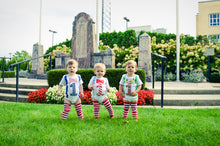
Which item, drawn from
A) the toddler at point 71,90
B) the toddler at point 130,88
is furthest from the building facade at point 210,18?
the toddler at point 71,90

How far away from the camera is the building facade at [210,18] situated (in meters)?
22.7

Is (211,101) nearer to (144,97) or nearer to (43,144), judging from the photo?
(144,97)

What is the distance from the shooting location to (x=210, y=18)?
23281 mm

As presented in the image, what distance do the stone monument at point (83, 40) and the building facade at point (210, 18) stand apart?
785 inches

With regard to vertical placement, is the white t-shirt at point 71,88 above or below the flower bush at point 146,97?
above

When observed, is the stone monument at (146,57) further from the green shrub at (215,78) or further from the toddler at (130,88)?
the toddler at (130,88)

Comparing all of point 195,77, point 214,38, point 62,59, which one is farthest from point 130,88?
point 214,38

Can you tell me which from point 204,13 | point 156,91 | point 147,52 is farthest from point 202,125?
point 204,13

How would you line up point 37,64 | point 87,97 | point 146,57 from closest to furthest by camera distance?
point 87,97 < point 146,57 < point 37,64

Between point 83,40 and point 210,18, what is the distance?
70.0 ft

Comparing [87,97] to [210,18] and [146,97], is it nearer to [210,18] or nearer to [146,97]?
[146,97]

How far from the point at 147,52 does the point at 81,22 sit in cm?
370

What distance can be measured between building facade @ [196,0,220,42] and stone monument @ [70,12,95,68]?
19.9 metres

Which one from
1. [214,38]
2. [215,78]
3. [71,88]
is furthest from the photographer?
[214,38]
